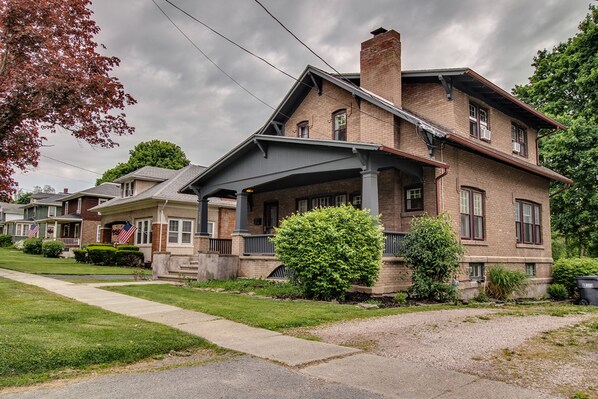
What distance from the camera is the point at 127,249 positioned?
2642cm

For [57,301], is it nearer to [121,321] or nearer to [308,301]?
[121,321]

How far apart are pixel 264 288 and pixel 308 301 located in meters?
2.59

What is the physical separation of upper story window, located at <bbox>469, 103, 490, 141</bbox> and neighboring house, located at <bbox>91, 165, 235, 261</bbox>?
602 inches

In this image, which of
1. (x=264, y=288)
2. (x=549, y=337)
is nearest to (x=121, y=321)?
(x=264, y=288)

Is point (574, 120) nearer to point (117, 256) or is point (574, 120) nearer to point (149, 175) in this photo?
point (149, 175)

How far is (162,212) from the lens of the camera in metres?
26.4

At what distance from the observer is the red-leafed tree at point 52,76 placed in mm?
10375

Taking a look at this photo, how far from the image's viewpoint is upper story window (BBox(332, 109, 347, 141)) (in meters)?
17.3

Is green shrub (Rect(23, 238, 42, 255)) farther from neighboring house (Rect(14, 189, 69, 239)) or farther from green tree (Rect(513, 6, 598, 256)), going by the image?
green tree (Rect(513, 6, 598, 256))

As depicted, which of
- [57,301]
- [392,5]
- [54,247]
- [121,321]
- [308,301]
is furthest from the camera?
[54,247]

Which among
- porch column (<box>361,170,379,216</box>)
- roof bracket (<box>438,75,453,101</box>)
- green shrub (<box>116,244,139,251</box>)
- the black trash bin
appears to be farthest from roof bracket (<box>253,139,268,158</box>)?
green shrub (<box>116,244,139,251</box>)

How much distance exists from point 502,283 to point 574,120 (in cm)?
1489

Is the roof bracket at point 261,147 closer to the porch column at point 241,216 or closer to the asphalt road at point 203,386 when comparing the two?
the porch column at point 241,216

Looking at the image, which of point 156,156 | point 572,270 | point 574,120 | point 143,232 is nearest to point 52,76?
point 143,232
